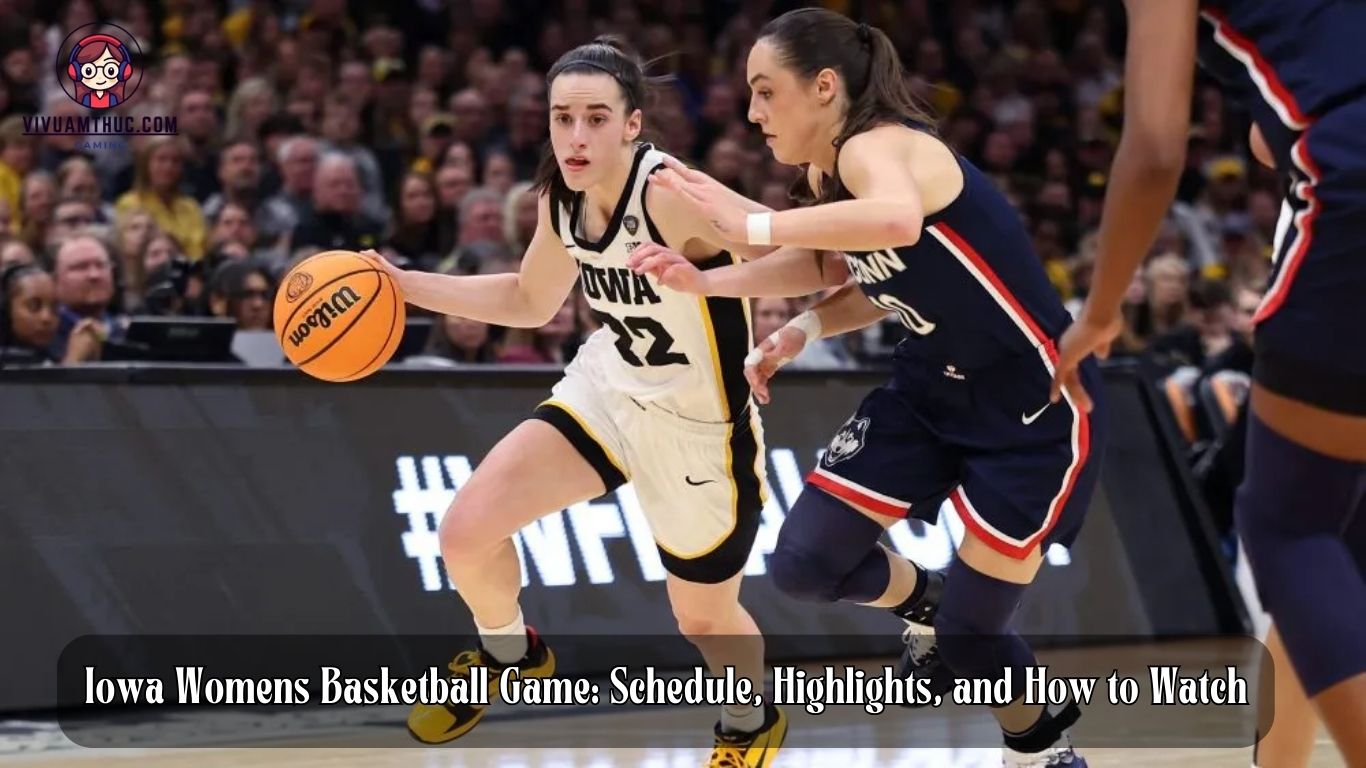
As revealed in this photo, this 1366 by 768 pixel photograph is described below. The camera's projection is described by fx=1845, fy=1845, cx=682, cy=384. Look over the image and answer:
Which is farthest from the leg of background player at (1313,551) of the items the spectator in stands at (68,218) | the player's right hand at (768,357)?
the spectator in stands at (68,218)

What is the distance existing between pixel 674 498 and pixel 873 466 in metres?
0.61

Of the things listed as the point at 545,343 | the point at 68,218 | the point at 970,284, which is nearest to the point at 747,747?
the point at 970,284

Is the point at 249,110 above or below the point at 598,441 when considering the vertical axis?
above

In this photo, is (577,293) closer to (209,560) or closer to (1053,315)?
(209,560)

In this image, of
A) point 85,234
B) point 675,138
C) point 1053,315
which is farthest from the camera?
point 675,138

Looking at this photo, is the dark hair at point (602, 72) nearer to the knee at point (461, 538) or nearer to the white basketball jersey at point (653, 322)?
the white basketball jersey at point (653, 322)

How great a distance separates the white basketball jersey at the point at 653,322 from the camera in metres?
4.91

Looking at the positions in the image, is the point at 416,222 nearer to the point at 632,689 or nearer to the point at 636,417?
the point at 632,689

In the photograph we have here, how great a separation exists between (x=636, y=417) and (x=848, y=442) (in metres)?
0.62

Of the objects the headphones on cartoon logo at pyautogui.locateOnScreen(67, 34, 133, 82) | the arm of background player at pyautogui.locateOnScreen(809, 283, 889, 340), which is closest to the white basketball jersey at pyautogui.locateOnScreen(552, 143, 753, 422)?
the arm of background player at pyautogui.locateOnScreen(809, 283, 889, 340)

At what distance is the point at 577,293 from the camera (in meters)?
9.40

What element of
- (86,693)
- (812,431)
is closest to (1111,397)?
(812,431)

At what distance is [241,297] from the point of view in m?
8.33

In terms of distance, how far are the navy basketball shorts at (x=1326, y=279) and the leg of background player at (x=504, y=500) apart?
239 centimetres
